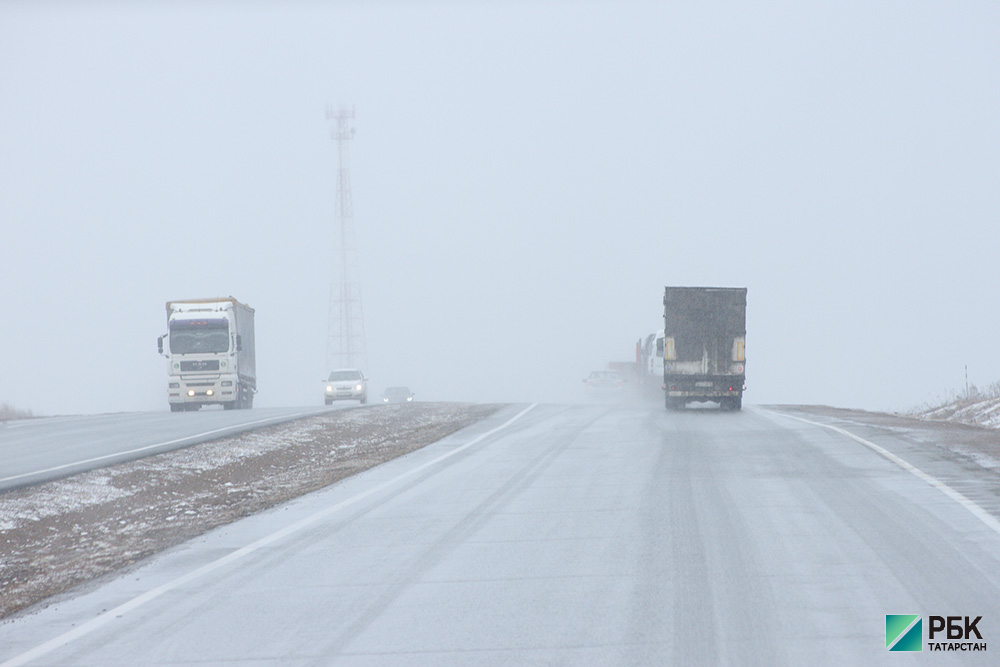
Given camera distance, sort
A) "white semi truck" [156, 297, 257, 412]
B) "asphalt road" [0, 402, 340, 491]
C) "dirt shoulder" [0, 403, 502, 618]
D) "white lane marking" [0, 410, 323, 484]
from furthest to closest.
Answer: "white semi truck" [156, 297, 257, 412] → "asphalt road" [0, 402, 340, 491] → "white lane marking" [0, 410, 323, 484] → "dirt shoulder" [0, 403, 502, 618]

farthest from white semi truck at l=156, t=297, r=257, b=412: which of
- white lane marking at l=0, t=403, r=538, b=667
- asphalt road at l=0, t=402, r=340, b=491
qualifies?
white lane marking at l=0, t=403, r=538, b=667

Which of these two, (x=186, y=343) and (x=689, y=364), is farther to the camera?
(x=186, y=343)

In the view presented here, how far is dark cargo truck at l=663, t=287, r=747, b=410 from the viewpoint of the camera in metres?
30.7

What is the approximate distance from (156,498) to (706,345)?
1987 centimetres

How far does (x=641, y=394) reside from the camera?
46.4m

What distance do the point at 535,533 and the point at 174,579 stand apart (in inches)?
125

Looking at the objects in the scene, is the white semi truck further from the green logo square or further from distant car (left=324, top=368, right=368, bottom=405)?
the green logo square

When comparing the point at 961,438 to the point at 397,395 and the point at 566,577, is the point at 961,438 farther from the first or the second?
the point at 397,395

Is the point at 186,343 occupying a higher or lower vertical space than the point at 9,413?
higher

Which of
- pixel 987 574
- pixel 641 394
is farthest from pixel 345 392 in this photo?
pixel 987 574

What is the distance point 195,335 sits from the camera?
3728 cm

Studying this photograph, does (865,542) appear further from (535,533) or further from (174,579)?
(174,579)

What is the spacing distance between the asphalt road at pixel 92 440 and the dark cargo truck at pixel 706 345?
1080 centimetres

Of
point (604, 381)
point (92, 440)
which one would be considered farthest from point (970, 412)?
point (92, 440)
